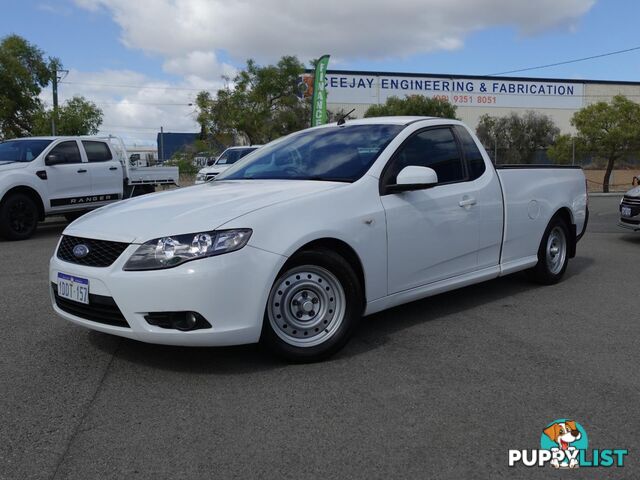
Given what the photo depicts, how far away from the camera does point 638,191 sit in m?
9.40

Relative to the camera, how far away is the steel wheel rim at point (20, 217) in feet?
33.7

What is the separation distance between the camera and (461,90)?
201ft

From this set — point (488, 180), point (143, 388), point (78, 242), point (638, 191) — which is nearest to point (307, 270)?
point (143, 388)

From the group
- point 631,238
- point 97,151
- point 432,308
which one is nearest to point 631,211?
point 631,238

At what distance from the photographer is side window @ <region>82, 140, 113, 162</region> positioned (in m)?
11.6

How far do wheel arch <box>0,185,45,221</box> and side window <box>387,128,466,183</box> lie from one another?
8037 millimetres

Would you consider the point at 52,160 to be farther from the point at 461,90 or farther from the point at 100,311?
the point at 461,90

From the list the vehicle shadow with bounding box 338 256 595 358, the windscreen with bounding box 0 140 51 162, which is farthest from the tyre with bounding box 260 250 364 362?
the windscreen with bounding box 0 140 51 162

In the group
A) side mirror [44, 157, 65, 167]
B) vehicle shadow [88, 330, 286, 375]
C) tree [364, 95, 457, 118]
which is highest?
tree [364, 95, 457, 118]

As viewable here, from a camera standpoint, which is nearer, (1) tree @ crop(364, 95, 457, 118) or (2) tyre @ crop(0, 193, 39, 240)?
(2) tyre @ crop(0, 193, 39, 240)

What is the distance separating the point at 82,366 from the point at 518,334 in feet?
10.3

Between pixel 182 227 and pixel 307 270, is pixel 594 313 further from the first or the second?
pixel 182 227

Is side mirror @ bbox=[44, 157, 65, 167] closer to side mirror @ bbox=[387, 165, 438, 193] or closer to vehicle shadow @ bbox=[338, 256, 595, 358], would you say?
vehicle shadow @ bbox=[338, 256, 595, 358]

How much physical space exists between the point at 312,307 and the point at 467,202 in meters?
1.79
